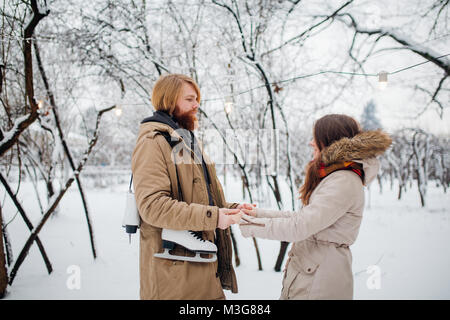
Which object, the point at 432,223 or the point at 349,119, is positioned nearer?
the point at 349,119

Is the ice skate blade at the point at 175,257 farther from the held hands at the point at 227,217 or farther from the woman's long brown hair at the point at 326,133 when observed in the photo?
the woman's long brown hair at the point at 326,133

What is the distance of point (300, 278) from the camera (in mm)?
1382

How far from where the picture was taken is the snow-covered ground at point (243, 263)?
135 inches

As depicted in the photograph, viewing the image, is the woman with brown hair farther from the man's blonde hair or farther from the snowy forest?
the snowy forest

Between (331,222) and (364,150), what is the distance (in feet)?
1.39

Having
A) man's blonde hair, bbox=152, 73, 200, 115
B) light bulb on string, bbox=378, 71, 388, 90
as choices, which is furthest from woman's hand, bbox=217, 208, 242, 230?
light bulb on string, bbox=378, 71, 388, 90

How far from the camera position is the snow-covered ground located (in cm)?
343

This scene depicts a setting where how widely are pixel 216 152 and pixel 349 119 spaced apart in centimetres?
521

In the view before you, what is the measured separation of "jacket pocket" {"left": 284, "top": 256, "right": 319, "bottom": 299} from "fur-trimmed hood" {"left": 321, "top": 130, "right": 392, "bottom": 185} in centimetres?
56

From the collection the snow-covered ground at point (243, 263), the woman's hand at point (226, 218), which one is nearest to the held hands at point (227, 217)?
the woman's hand at point (226, 218)

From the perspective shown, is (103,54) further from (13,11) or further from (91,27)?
(13,11)

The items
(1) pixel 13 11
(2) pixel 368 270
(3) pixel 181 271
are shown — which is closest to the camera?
(3) pixel 181 271
